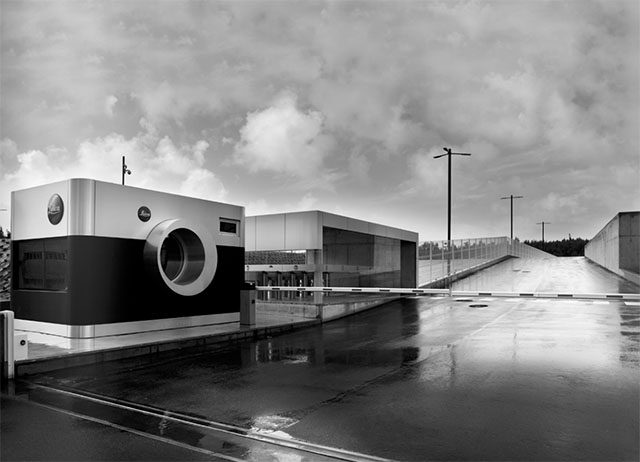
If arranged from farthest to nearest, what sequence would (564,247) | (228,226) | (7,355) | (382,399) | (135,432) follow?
(564,247)
(228,226)
(7,355)
(382,399)
(135,432)

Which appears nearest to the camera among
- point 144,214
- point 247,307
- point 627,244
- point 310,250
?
point 144,214

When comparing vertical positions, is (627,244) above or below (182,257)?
above

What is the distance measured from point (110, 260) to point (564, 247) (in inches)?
3795

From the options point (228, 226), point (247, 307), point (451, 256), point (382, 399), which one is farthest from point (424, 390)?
point (451, 256)

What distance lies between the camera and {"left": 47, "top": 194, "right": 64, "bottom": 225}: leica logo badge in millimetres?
10195

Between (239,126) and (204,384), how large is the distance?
43.4ft

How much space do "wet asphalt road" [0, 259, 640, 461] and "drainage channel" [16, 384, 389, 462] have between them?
21 millimetres

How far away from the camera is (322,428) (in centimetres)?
509

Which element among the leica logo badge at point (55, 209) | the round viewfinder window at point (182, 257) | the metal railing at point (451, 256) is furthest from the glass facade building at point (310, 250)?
the leica logo badge at point (55, 209)

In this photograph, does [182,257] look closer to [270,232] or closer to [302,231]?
[302,231]

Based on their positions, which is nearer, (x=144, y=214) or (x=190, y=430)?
(x=190, y=430)

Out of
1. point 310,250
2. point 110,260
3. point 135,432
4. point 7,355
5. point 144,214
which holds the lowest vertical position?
point 135,432

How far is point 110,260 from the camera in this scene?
34.0ft

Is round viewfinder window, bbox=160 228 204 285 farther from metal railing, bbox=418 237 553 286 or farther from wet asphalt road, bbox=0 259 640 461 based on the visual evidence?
metal railing, bbox=418 237 553 286
